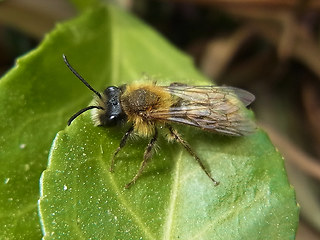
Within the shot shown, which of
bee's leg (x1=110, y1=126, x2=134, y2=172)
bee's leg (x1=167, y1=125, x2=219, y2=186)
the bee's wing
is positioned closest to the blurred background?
the bee's wing

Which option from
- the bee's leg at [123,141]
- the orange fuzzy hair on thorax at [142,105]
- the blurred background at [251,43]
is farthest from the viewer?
the blurred background at [251,43]

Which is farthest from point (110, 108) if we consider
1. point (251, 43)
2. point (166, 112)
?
point (251, 43)

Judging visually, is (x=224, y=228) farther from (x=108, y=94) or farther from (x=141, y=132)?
(x=108, y=94)

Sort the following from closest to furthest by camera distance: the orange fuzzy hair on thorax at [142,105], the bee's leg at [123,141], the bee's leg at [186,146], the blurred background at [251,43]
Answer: the bee's leg at [123,141]
the bee's leg at [186,146]
the orange fuzzy hair on thorax at [142,105]
the blurred background at [251,43]

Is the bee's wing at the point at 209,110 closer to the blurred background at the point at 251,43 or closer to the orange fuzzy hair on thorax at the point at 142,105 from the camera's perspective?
the orange fuzzy hair on thorax at the point at 142,105

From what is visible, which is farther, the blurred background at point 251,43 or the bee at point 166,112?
the blurred background at point 251,43

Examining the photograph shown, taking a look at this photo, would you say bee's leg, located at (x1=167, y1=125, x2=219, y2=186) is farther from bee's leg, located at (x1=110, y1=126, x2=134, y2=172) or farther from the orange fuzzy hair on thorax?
bee's leg, located at (x1=110, y1=126, x2=134, y2=172)

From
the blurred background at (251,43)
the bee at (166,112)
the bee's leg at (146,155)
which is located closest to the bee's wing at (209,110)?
the bee at (166,112)
